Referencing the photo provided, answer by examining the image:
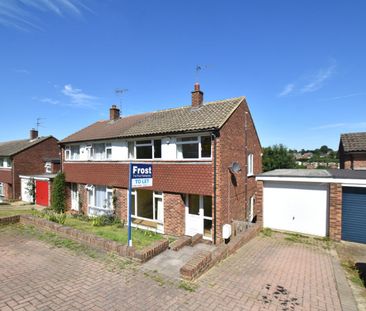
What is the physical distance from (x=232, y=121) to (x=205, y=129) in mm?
2220

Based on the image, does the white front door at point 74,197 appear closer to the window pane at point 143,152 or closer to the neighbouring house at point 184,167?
the neighbouring house at point 184,167

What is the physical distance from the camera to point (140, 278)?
6328 mm

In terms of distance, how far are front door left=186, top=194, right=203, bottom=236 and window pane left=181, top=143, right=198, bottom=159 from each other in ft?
6.52

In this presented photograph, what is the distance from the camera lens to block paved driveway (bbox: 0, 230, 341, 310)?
518 cm

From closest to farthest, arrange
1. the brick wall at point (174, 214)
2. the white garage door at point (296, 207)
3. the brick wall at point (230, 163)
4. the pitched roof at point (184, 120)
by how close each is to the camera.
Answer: the white garage door at point (296, 207), the brick wall at point (230, 163), the pitched roof at point (184, 120), the brick wall at point (174, 214)

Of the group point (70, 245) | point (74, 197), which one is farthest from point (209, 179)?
point (74, 197)

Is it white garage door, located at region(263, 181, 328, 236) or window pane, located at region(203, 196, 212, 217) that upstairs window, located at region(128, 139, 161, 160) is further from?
white garage door, located at region(263, 181, 328, 236)

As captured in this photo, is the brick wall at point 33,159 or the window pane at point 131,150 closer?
the window pane at point 131,150

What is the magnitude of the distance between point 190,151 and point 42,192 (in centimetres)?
1744

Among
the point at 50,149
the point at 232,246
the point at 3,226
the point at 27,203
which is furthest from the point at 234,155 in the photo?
the point at 50,149

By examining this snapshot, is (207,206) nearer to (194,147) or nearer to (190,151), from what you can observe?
(190,151)

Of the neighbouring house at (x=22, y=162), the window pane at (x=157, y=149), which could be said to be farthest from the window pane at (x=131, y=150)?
Result: the neighbouring house at (x=22, y=162)

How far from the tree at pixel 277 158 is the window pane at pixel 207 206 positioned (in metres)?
25.2

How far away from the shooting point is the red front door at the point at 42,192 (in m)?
22.2
